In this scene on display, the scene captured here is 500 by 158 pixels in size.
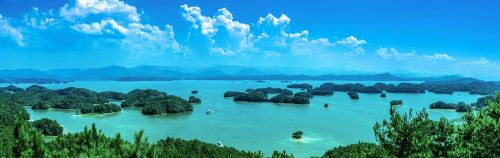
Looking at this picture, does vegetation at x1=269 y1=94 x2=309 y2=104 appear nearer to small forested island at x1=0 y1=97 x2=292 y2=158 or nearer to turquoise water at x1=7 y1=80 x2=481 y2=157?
turquoise water at x1=7 y1=80 x2=481 y2=157

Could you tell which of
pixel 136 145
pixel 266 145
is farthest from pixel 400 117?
pixel 266 145

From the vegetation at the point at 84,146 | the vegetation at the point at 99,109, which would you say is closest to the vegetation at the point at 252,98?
the vegetation at the point at 99,109

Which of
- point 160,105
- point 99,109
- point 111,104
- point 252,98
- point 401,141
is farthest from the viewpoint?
point 252,98

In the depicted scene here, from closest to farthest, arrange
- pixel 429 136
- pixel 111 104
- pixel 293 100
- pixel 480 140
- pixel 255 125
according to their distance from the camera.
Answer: pixel 480 140, pixel 429 136, pixel 255 125, pixel 111 104, pixel 293 100

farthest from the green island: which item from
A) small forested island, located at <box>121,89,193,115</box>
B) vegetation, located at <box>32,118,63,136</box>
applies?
small forested island, located at <box>121,89,193,115</box>

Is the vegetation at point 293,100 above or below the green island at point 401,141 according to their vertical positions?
below

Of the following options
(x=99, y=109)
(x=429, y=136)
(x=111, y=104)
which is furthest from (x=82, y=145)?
(x=111, y=104)

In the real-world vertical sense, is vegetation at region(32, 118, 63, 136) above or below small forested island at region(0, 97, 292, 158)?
below

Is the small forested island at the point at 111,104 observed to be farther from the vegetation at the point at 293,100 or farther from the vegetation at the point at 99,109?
the vegetation at the point at 293,100

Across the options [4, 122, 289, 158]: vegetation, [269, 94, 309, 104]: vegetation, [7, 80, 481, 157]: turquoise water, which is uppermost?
[4, 122, 289, 158]: vegetation

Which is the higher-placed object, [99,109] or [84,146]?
[84,146]

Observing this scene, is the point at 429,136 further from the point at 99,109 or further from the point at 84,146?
the point at 99,109
